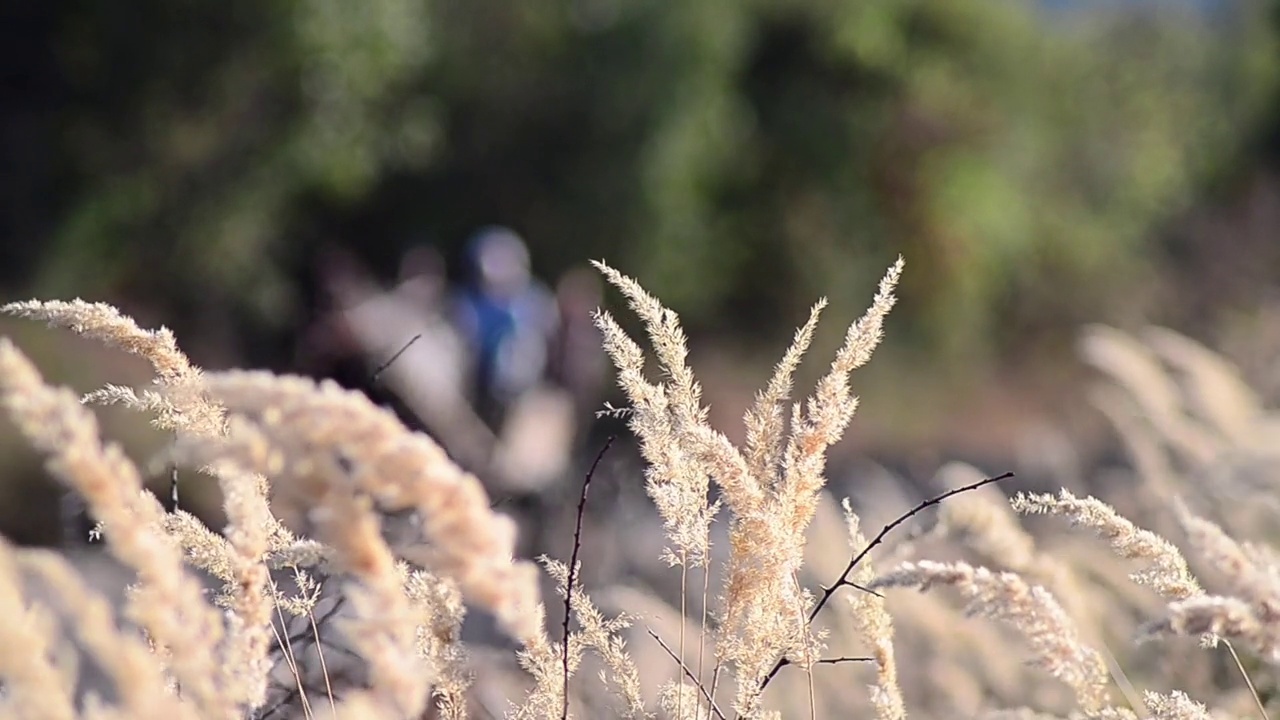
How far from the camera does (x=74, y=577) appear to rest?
1691mm

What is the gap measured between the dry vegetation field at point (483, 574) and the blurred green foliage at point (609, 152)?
1418 cm

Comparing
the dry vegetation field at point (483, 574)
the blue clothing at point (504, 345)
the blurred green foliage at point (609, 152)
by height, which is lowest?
the dry vegetation field at point (483, 574)

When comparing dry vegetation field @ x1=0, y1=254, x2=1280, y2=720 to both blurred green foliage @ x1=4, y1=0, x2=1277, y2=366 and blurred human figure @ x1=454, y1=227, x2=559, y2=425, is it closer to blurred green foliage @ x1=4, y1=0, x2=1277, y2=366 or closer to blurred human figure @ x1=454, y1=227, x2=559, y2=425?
blurred human figure @ x1=454, y1=227, x2=559, y2=425

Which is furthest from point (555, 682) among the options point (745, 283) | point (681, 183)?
point (745, 283)

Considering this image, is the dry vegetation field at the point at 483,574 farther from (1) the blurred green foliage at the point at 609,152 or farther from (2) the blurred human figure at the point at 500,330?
(1) the blurred green foliage at the point at 609,152

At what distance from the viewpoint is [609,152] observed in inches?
782

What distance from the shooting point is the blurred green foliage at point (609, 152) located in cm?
1653

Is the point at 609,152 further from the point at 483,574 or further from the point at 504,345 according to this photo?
the point at 483,574

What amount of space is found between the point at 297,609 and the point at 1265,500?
1793 millimetres

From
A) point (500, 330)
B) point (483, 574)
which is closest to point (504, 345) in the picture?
point (500, 330)

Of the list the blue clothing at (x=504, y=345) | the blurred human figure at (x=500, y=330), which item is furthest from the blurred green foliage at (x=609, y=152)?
the blue clothing at (x=504, y=345)

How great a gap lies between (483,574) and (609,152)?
1880 cm

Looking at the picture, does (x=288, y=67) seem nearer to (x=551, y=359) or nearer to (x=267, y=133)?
(x=267, y=133)

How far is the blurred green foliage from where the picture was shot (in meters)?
16.5
